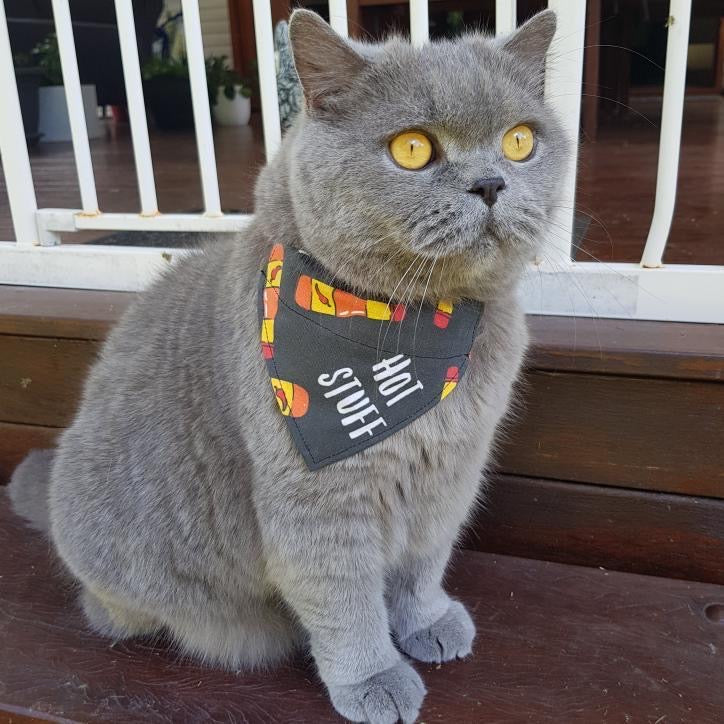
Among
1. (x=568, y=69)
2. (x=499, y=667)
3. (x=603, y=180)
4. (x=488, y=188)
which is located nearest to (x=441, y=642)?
A: (x=499, y=667)

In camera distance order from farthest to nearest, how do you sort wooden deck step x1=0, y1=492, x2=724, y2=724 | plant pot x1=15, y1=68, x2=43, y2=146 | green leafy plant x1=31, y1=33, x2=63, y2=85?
1. green leafy plant x1=31, y1=33, x2=63, y2=85
2. plant pot x1=15, y1=68, x2=43, y2=146
3. wooden deck step x1=0, y1=492, x2=724, y2=724

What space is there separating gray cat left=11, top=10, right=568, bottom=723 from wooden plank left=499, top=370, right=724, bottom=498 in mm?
236

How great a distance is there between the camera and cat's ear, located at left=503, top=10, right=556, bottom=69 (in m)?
0.84

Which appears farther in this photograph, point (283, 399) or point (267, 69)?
point (267, 69)

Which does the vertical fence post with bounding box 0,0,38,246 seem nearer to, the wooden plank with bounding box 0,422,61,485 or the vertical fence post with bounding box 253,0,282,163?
the wooden plank with bounding box 0,422,61,485

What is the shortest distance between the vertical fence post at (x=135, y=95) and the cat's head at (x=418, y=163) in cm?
65

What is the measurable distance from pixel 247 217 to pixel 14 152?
0.51 metres

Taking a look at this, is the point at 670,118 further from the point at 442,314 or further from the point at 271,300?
the point at 271,300

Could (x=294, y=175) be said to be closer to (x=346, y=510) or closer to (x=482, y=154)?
(x=482, y=154)

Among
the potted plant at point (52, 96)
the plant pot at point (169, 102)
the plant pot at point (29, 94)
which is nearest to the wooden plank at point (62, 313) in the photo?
the plant pot at point (29, 94)

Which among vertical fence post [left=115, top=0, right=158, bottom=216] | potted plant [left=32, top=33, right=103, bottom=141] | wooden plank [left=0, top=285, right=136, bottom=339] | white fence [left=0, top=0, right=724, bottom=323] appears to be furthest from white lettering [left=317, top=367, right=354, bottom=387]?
potted plant [left=32, top=33, right=103, bottom=141]

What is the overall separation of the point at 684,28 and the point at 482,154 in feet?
1.85

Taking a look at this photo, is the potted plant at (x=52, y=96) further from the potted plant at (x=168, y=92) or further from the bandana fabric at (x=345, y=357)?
the bandana fabric at (x=345, y=357)

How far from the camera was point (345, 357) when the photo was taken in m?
0.85
